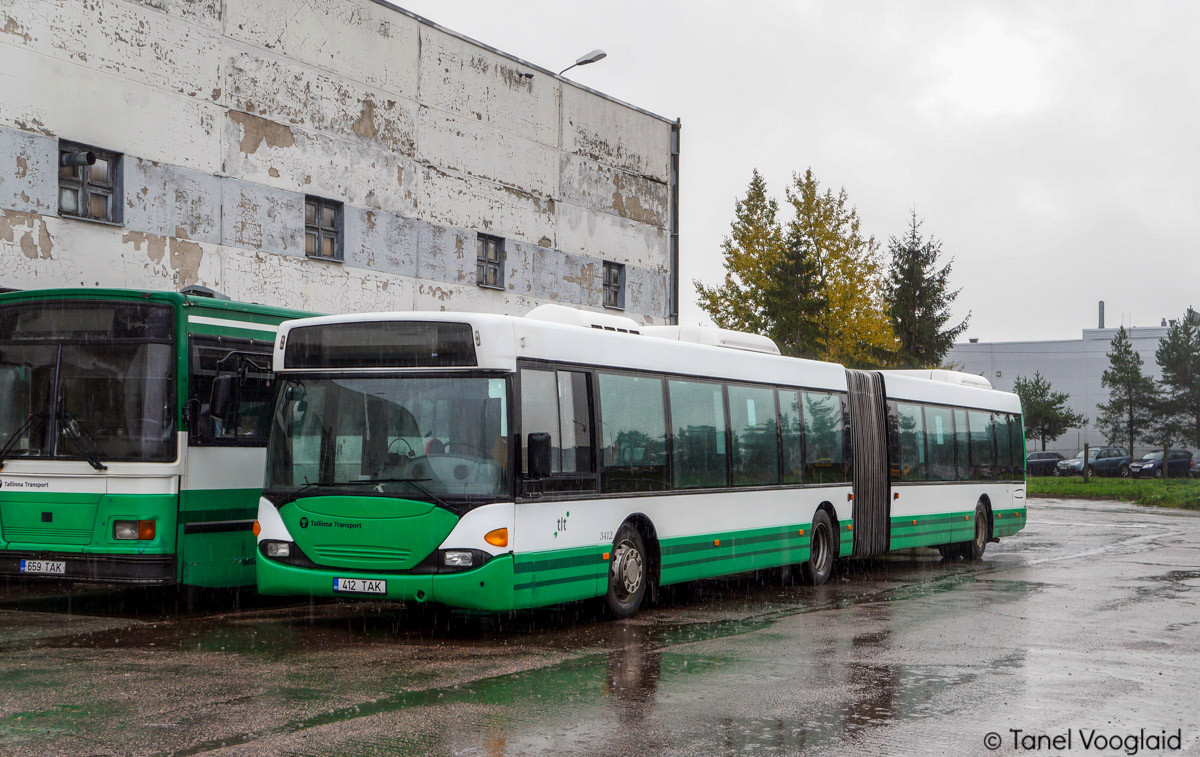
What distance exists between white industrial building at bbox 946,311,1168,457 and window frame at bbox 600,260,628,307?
2655 inches

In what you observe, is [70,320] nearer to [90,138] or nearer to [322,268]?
[90,138]

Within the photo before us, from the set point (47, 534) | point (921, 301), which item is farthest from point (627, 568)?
point (921, 301)

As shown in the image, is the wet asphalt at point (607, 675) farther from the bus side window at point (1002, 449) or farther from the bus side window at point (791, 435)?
the bus side window at point (1002, 449)

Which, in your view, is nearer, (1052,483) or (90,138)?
(90,138)

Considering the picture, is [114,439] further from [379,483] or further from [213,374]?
[379,483]

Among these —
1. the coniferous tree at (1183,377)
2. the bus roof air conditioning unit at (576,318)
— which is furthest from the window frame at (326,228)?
the coniferous tree at (1183,377)

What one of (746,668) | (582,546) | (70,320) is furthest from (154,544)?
(746,668)

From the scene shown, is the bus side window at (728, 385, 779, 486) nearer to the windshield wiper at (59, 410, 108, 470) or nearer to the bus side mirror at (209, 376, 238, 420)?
the bus side mirror at (209, 376, 238, 420)

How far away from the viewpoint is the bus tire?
72.0 feet

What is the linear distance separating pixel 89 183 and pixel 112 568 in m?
8.01

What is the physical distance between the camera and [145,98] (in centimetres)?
1906

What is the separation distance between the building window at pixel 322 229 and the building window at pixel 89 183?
376 cm

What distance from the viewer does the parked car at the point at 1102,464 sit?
68875mm

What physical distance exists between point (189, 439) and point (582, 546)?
12.3ft
